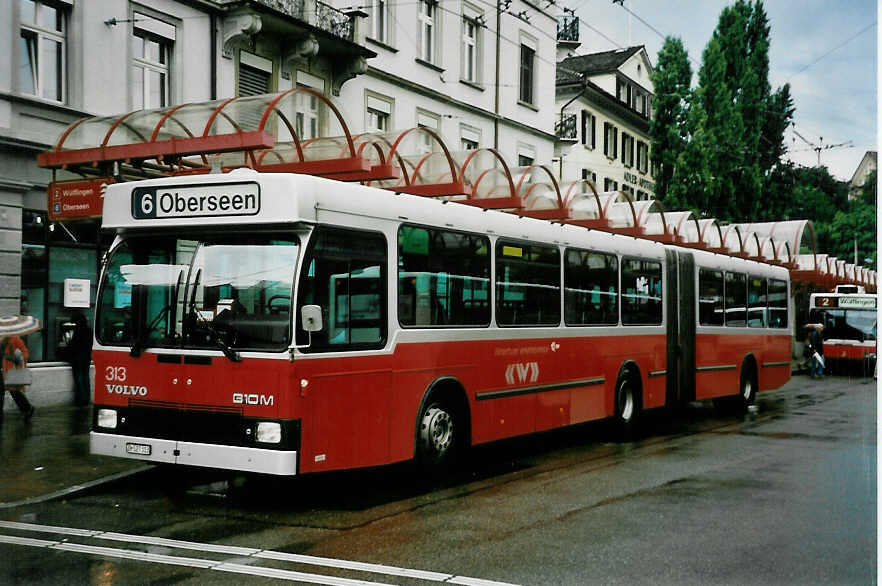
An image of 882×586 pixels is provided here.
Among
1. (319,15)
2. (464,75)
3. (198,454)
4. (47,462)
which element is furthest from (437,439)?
(464,75)

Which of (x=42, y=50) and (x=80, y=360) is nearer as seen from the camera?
(x=42, y=50)

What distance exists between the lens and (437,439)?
9.86 meters

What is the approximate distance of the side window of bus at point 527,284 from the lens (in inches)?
441

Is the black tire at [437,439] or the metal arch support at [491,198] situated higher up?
the metal arch support at [491,198]

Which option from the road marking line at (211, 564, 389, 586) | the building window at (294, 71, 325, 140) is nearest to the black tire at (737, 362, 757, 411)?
the building window at (294, 71, 325, 140)

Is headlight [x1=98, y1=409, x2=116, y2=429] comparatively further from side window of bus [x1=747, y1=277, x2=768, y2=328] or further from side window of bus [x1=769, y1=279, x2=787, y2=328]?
side window of bus [x1=769, y1=279, x2=787, y2=328]

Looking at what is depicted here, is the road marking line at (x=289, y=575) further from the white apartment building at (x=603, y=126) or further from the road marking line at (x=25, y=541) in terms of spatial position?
the white apartment building at (x=603, y=126)

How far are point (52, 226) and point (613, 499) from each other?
1145cm

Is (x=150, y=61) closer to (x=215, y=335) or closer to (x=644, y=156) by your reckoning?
(x=644, y=156)

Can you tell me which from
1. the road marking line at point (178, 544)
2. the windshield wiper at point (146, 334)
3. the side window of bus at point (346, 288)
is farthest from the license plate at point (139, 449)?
the side window of bus at point (346, 288)

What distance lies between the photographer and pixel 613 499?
9.07m

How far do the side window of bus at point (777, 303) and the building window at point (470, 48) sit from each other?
11.4m

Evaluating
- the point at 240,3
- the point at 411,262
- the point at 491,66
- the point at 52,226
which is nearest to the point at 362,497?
the point at 411,262

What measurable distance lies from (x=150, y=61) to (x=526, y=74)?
15.2 metres
